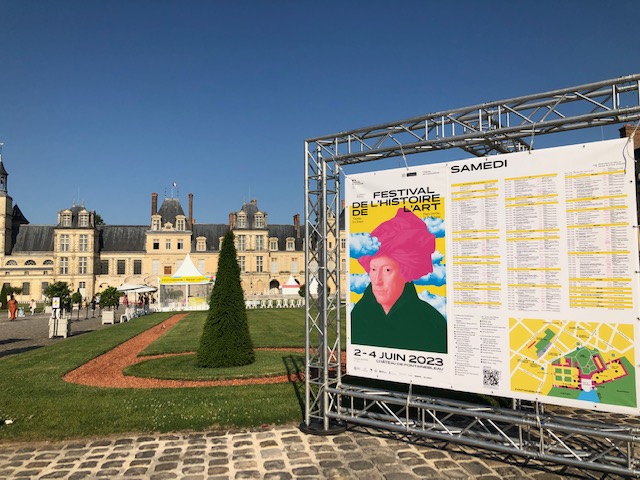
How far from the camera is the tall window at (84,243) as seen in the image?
5722 cm

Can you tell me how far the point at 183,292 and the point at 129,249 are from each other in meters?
25.1

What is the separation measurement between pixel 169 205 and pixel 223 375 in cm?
5215

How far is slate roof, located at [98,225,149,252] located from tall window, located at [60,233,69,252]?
427 cm

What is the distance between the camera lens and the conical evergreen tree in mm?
12953

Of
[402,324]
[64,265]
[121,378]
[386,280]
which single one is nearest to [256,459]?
[402,324]

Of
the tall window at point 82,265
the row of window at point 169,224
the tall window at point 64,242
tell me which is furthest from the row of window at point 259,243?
the tall window at point 64,242

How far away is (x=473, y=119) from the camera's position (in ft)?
22.7

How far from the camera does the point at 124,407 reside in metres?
8.80

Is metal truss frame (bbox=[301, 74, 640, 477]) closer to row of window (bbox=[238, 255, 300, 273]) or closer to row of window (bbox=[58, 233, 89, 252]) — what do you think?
row of window (bbox=[238, 255, 300, 273])

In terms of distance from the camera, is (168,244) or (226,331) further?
(168,244)

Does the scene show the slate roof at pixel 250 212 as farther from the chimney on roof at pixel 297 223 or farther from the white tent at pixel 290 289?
the white tent at pixel 290 289

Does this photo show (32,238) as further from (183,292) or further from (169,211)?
(183,292)

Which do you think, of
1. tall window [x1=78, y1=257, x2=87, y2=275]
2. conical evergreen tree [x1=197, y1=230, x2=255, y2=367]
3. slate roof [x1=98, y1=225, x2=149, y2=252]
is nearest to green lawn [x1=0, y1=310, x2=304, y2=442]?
conical evergreen tree [x1=197, y1=230, x2=255, y2=367]

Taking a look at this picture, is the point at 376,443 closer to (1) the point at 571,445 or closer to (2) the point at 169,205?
(1) the point at 571,445
